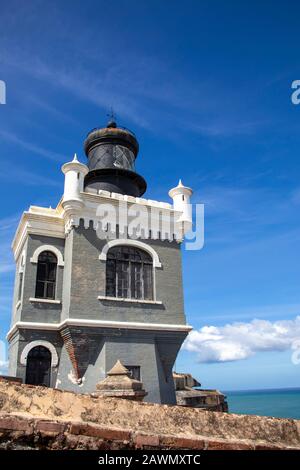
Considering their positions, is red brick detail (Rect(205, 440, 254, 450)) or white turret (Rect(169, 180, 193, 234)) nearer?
red brick detail (Rect(205, 440, 254, 450))

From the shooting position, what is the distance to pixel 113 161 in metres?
20.7

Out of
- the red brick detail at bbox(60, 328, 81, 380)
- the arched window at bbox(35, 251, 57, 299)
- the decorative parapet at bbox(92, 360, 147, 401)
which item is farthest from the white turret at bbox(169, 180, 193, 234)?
the decorative parapet at bbox(92, 360, 147, 401)

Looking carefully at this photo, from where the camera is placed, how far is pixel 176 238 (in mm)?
18000

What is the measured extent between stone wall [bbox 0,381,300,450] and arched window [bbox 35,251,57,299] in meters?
11.3

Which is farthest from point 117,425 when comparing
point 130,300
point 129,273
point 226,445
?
point 129,273

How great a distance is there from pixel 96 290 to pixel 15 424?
11.1 meters

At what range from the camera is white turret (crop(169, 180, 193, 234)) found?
18.1m

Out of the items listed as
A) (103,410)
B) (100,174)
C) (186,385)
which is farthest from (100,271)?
(103,410)

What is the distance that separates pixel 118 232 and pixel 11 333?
19.8 ft

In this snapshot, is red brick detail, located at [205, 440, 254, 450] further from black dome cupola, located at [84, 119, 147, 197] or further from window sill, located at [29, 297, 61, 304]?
black dome cupola, located at [84, 119, 147, 197]

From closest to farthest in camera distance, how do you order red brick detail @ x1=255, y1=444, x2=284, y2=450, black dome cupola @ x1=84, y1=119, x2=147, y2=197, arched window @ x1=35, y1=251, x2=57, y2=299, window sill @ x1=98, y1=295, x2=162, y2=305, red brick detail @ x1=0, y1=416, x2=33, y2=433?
red brick detail @ x1=0, y1=416, x2=33, y2=433 < red brick detail @ x1=255, y1=444, x2=284, y2=450 < window sill @ x1=98, y1=295, x2=162, y2=305 < arched window @ x1=35, y1=251, x2=57, y2=299 < black dome cupola @ x1=84, y1=119, x2=147, y2=197

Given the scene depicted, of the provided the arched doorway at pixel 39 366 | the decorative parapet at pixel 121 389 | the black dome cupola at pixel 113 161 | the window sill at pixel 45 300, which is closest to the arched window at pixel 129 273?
the window sill at pixel 45 300

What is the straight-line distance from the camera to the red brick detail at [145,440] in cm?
482

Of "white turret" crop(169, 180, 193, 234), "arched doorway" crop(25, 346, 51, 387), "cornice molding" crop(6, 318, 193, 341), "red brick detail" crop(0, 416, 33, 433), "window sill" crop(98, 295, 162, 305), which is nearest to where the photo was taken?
"red brick detail" crop(0, 416, 33, 433)
